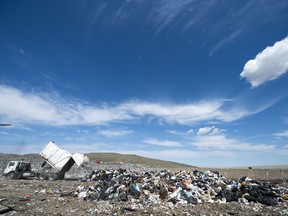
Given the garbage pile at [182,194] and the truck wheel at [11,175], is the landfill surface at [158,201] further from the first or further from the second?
the truck wheel at [11,175]

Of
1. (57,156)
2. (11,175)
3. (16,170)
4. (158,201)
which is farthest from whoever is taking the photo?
(57,156)

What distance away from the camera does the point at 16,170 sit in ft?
62.2

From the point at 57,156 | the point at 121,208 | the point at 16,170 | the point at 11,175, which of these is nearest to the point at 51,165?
the point at 57,156

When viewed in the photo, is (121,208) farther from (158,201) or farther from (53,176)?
(53,176)

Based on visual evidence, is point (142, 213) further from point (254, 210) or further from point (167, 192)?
point (254, 210)

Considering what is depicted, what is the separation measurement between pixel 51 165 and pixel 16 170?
3168 millimetres

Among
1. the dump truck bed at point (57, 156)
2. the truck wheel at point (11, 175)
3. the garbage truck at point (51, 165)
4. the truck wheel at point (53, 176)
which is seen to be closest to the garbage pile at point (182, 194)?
the garbage truck at point (51, 165)

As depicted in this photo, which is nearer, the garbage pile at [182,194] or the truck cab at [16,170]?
the garbage pile at [182,194]

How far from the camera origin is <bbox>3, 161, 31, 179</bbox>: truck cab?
61.4 ft

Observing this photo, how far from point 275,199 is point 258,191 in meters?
0.71

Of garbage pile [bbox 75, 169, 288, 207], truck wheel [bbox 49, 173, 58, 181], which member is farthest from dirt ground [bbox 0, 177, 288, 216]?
truck wheel [bbox 49, 173, 58, 181]

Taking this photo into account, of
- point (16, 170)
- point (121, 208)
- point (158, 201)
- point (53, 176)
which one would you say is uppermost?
point (16, 170)

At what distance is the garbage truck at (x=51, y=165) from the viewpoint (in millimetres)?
18844

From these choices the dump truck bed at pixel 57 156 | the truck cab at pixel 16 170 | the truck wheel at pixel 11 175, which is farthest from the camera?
the dump truck bed at pixel 57 156
